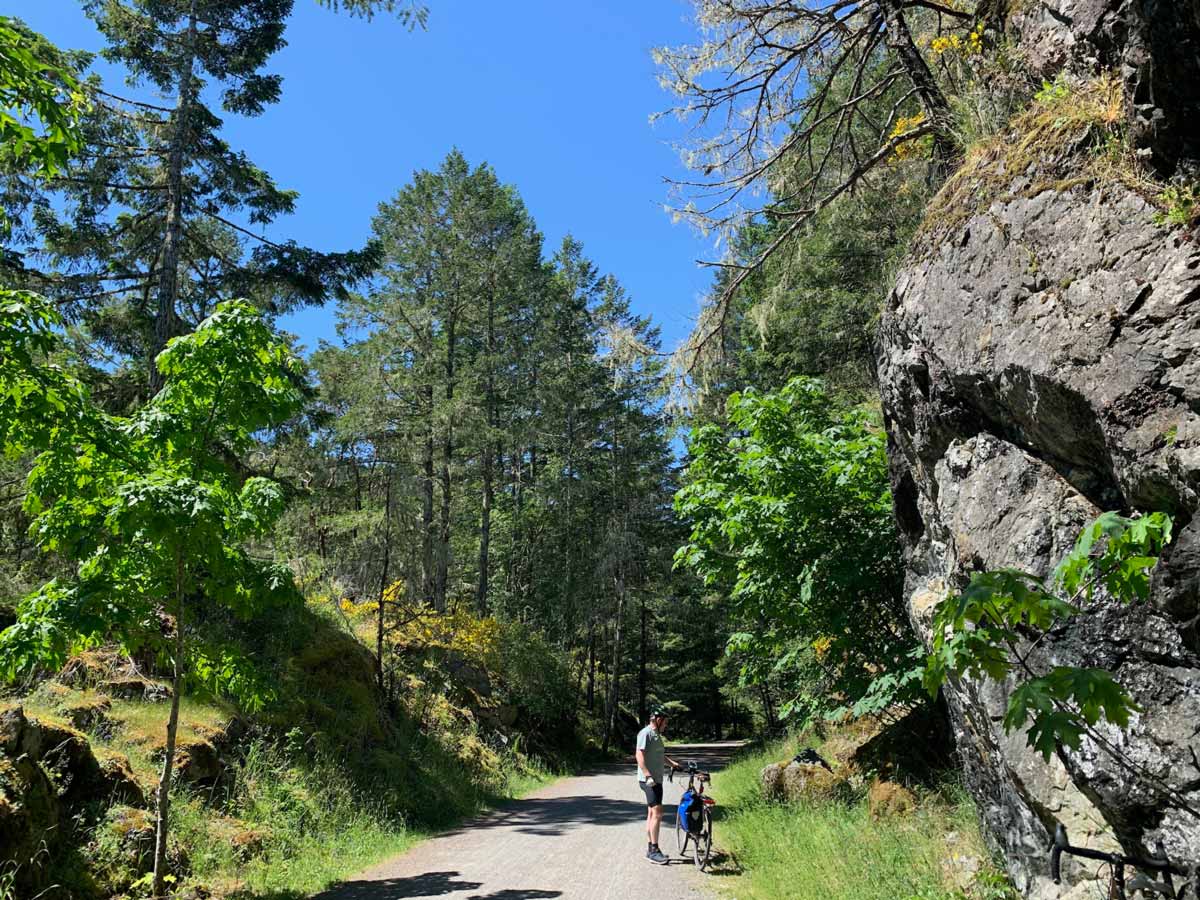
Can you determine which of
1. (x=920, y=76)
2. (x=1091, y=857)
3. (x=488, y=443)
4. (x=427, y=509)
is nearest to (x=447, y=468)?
(x=427, y=509)

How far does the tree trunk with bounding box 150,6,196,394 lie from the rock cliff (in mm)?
10890

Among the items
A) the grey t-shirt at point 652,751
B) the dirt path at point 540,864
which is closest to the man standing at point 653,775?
the grey t-shirt at point 652,751

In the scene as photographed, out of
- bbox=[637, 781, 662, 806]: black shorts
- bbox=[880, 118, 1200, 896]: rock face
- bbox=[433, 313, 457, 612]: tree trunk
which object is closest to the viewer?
bbox=[880, 118, 1200, 896]: rock face

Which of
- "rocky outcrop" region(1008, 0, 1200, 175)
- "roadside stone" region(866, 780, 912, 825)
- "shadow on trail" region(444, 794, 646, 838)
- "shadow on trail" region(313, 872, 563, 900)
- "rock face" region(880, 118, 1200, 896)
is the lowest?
"shadow on trail" region(444, 794, 646, 838)

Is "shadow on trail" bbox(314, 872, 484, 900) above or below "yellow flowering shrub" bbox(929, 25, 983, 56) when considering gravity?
below

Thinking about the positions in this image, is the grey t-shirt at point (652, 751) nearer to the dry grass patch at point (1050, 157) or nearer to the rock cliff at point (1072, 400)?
the rock cliff at point (1072, 400)

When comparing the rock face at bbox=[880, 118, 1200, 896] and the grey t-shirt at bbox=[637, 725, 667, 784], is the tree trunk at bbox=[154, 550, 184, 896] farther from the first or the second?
the rock face at bbox=[880, 118, 1200, 896]

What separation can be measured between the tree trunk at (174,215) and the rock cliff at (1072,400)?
35.7 ft

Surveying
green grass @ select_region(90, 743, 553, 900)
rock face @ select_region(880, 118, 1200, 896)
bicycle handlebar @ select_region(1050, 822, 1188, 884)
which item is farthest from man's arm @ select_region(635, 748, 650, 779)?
bicycle handlebar @ select_region(1050, 822, 1188, 884)

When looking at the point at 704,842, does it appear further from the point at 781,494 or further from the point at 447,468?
the point at 447,468

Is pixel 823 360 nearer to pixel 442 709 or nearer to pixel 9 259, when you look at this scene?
pixel 442 709

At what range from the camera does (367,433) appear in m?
20.4

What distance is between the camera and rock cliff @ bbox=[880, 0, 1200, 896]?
3271mm

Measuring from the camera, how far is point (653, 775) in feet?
27.7
